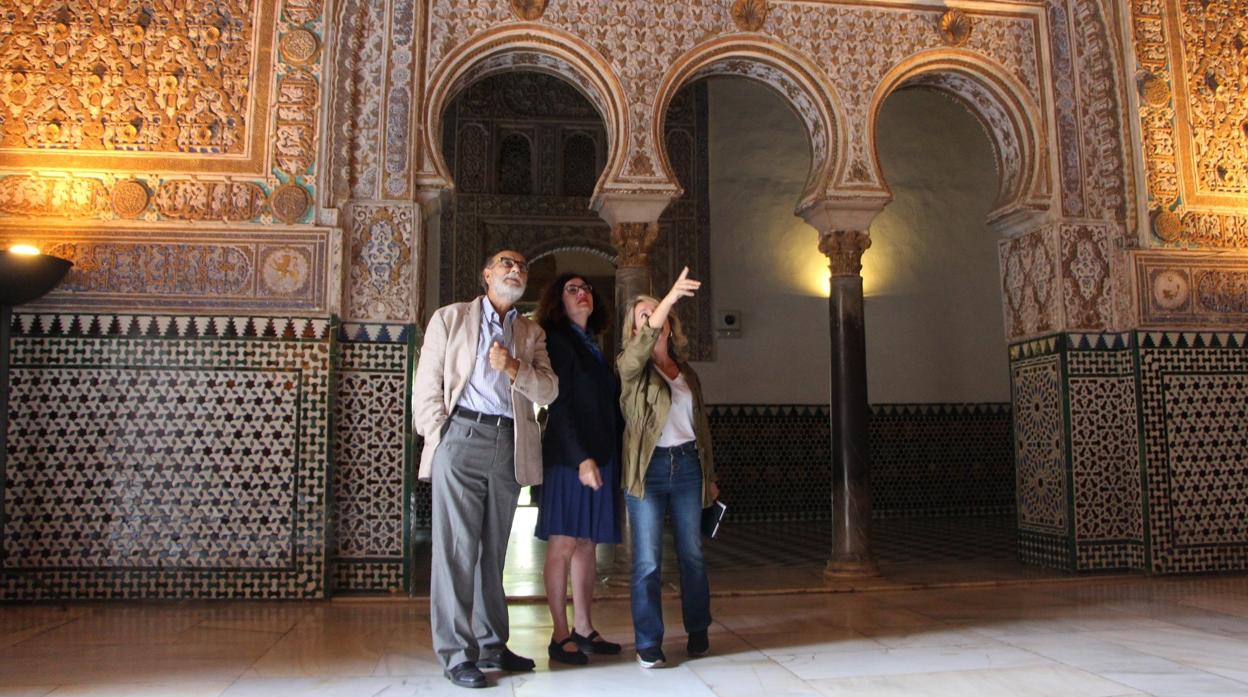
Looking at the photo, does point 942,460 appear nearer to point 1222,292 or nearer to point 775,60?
point 1222,292

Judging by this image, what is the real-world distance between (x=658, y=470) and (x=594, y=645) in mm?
775

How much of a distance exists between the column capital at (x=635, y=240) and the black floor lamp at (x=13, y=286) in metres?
3.13

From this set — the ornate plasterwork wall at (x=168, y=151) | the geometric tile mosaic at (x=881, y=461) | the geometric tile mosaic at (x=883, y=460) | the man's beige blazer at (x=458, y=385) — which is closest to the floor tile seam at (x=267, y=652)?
the man's beige blazer at (x=458, y=385)

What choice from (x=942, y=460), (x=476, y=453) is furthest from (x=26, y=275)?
(x=942, y=460)

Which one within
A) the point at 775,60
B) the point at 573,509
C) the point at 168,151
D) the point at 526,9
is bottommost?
the point at 573,509

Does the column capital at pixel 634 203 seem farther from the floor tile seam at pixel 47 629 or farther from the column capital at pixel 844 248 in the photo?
the floor tile seam at pixel 47 629

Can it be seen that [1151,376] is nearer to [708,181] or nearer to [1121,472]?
[1121,472]

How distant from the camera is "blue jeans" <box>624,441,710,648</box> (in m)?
3.72

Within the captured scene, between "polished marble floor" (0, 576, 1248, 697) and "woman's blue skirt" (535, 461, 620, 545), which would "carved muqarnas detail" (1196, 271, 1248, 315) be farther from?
"woman's blue skirt" (535, 461, 620, 545)

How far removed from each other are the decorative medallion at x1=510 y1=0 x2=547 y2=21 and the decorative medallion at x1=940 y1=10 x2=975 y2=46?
2.71 meters

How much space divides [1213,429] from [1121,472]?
0.69m

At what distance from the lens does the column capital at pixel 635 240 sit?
607 cm

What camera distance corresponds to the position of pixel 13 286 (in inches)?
199

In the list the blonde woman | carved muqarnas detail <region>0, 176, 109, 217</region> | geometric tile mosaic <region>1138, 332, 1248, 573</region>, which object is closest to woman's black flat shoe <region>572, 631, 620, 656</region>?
the blonde woman
